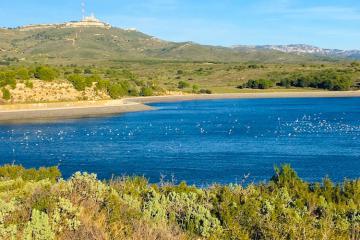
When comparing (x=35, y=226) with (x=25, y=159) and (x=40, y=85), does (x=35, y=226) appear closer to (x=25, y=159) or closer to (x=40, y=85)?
(x=25, y=159)

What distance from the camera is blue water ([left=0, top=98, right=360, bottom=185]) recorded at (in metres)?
44.6

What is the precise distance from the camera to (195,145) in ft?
204

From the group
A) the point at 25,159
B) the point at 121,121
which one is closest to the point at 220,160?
the point at 25,159

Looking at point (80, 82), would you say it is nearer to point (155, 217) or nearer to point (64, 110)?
point (64, 110)

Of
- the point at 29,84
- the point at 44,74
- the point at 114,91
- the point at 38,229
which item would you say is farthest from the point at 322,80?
the point at 38,229

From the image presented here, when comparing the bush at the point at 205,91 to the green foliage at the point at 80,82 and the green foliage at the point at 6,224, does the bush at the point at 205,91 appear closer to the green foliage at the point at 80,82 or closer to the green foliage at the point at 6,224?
the green foliage at the point at 80,82

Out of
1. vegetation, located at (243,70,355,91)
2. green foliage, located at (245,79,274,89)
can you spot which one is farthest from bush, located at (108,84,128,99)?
vegetation, located at (243,70,355,91)

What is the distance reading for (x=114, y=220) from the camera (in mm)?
12984

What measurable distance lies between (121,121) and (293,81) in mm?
83504

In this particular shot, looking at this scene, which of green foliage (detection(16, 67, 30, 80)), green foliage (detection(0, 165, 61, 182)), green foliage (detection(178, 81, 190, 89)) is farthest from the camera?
green foliage (detection(178, 81, 190, 89))

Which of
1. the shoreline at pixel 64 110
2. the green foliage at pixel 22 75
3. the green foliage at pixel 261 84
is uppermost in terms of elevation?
the green foliage at pixel 22 75

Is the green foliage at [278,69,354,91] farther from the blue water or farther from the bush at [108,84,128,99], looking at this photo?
the bush at [108,84,128,99]

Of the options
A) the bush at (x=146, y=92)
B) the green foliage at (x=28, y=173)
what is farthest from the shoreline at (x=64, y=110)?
the green foliage at (x=28, y=173)

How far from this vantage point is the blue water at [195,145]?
4459 centimetres
